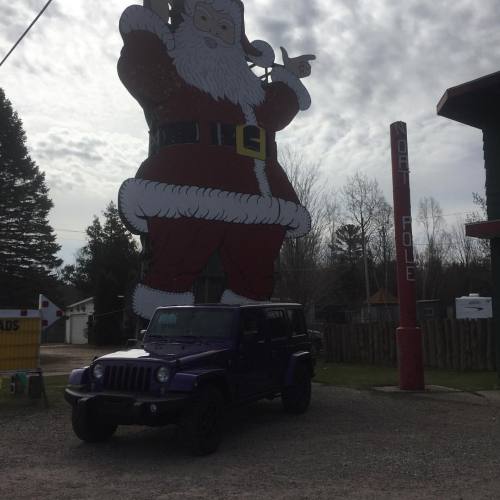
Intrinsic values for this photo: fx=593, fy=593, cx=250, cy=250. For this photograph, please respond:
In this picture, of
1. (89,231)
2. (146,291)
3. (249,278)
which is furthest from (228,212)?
(89,231)

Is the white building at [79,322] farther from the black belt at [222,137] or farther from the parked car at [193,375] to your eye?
the parked car at [193,375]

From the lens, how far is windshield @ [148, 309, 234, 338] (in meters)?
8.32

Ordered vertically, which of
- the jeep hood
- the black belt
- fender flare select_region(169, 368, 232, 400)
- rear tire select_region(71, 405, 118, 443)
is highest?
the black belt

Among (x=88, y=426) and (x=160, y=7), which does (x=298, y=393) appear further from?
(x=160, y=7)

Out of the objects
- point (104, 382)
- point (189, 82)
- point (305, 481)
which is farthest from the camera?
point (189, 82)

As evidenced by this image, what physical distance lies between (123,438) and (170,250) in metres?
7.62

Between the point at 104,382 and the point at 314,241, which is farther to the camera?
the point at 314,241

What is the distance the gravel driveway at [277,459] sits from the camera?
573cm

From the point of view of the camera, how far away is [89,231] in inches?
2623

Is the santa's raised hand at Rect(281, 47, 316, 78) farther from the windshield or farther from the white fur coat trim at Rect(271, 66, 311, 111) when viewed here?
the windshield

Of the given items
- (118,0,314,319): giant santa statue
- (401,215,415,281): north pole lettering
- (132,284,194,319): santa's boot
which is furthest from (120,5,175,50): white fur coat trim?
(401,215,415,281): north pole lettering

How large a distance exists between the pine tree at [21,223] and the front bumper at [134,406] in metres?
33.4

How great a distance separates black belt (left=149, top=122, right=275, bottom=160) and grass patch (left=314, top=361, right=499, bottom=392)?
21.5ft

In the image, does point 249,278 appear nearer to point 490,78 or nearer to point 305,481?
point 490,78
